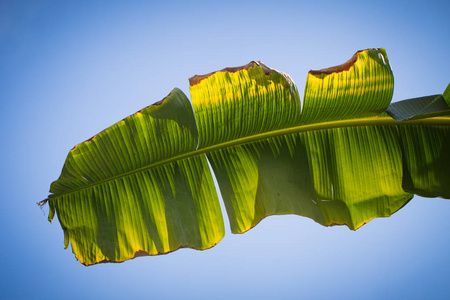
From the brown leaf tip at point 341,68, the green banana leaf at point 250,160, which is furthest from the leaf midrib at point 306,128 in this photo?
the brown leaf tip at point 341,68

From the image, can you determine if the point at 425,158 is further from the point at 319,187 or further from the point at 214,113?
the point at 214,113

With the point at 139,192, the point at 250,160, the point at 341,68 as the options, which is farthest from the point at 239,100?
the point at 139,192

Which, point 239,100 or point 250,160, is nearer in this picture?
point 239,100

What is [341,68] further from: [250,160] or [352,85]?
[250,160]

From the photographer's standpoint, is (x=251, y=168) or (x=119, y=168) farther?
(x=251, y=168)

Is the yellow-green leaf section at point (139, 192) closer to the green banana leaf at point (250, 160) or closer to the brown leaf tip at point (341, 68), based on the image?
the green banana leaf at point (250, 160)

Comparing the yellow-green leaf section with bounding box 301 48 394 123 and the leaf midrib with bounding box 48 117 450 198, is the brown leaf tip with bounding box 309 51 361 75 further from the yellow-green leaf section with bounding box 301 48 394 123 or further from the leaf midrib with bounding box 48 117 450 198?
the leaf midrib with bounding box 48 117 450 198

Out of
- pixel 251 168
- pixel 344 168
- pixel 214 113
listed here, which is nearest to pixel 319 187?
pixel 344 168

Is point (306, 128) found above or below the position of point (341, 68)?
below
